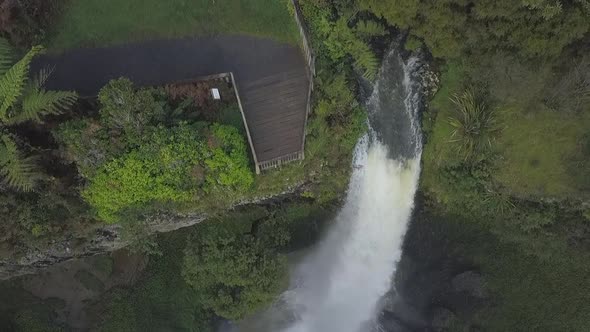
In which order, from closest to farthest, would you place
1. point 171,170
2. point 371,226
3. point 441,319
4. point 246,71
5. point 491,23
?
point 491,23 < point 171,170 < point 246,71 < point 441,319 < point 371,226

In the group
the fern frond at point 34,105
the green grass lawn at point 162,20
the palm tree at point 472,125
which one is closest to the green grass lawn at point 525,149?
the palm tree at point 472,125

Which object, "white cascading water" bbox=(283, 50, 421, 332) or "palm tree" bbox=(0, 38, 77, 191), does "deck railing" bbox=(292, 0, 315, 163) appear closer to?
"white cascading water" bbox=(283, 50, 421, 332)

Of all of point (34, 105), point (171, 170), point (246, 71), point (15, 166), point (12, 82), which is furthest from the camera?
point (246, 71)

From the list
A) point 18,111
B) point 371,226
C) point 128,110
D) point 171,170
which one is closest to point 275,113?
point 171,170

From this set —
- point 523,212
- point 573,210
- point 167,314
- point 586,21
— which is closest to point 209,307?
point 167,314

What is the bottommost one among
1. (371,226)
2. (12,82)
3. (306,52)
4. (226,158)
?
(371,226)

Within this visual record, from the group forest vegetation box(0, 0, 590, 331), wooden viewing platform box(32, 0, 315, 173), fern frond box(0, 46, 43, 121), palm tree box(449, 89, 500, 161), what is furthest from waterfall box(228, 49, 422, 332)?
fern frond box(0, 46, 43, 121)

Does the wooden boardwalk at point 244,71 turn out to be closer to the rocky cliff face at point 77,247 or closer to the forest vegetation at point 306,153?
the forest vegetation at point 306,153

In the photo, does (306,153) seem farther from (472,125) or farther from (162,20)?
(162,20)
